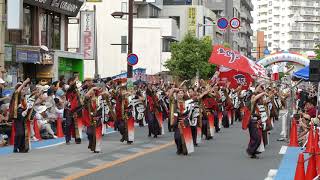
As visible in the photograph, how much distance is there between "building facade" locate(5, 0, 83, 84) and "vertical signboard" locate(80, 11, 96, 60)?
104 centimetres

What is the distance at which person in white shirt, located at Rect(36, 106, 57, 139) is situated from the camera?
21.1m

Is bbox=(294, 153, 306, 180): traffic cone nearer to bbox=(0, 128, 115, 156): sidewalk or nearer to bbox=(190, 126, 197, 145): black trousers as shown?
bbox=(190, 126, 197, 145): black trousers

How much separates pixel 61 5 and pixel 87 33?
14.1 ft

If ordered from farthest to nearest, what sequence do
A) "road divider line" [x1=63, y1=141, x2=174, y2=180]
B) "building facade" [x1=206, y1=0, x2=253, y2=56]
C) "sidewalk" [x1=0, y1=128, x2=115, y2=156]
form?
"building facade" [x1=206, y1=0, x2=253, y2=56] → "sidewalk" [x1=0, y1=128, x2=115, y2=156] → "road divider line" [x1=63, y1=141, x2=174, y2=180]

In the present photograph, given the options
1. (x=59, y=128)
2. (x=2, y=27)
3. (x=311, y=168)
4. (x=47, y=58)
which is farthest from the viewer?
(x=47, y=58)

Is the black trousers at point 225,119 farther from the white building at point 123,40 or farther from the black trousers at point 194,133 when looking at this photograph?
the white building at point 123,40

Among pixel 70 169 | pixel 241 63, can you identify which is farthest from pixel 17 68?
pixel 70 169

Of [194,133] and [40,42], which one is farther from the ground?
[40,42]

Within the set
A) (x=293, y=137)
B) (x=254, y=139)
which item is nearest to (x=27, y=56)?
(x=293, y=137)

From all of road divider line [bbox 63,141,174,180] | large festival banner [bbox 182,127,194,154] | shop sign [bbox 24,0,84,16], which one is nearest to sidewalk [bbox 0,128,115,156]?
road divider line [bbox 63,141,174,180]

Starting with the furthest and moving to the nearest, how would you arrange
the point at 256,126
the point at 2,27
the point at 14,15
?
1. the point at 2,27
2. the point at 14,15
3. the point at 256,126

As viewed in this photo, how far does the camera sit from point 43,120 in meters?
21.2

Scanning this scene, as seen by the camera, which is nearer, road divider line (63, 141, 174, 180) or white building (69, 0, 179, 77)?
road divider line (63, 141, 174, 180)

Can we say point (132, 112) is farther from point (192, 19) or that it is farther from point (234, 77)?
point (192, 19)
